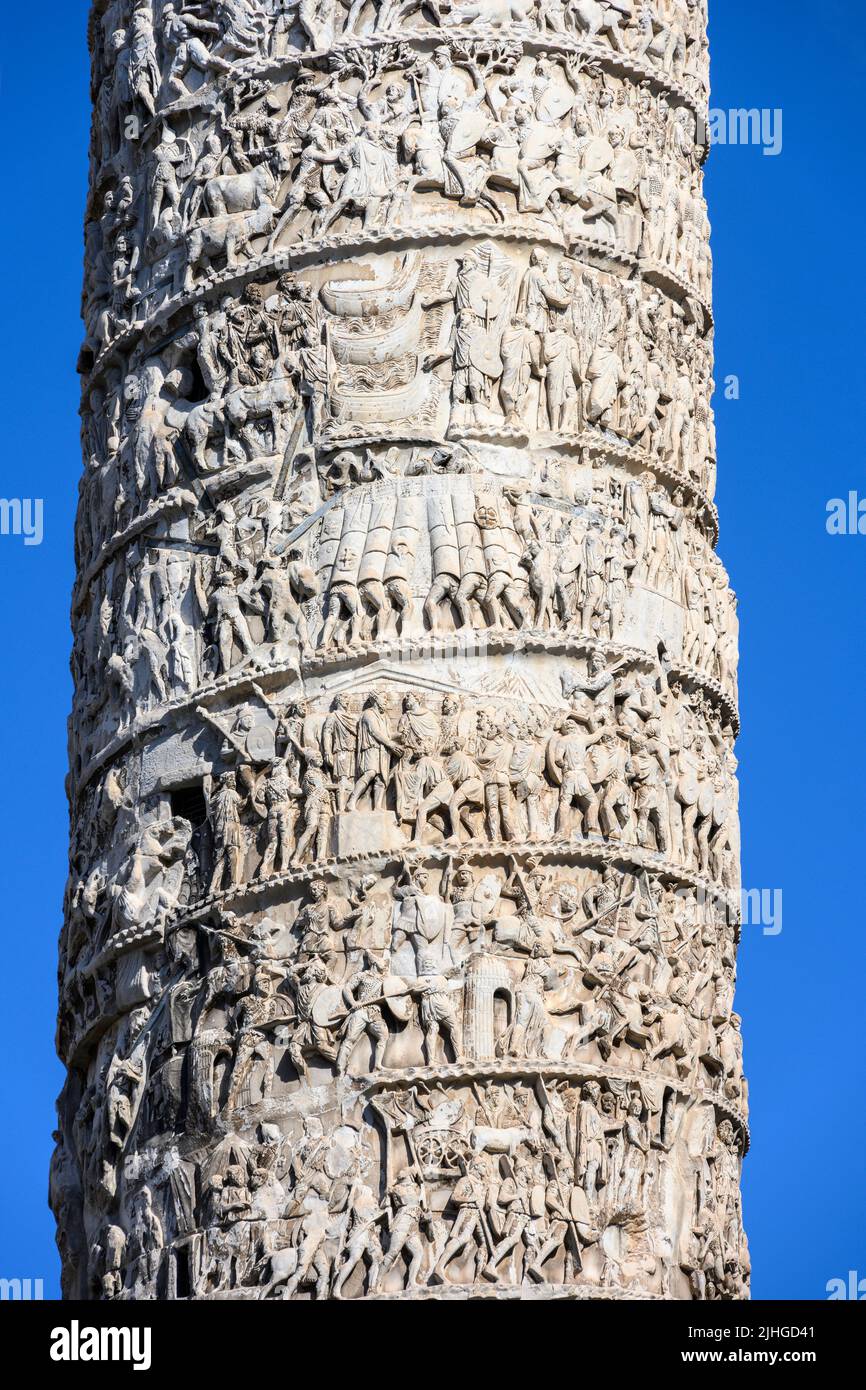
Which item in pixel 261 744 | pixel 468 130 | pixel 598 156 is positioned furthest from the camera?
pixel 598 156

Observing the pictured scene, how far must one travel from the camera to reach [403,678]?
13.8m

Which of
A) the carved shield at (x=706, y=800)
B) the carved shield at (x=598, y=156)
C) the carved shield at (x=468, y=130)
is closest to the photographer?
the carved shield at (x=706, y=800)

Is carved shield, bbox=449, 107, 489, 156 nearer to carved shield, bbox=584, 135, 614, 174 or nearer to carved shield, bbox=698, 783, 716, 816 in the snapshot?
carved shield, bbox=584, 135, 614, 174

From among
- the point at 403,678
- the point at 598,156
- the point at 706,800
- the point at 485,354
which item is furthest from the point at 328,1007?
the point at 598,156

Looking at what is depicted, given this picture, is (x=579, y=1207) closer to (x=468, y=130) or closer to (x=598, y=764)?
(x=598, y=764)

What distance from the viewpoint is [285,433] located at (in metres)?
14.4

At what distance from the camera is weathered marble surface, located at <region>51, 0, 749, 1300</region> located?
43.6 feet

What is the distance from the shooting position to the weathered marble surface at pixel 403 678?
1330cm

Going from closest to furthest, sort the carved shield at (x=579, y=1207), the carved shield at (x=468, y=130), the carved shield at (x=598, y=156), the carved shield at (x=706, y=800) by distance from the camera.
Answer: the carved shield at (x=579, y=1207)
the carved shield at (x=706, y=800)
the carved shield at (x=468, y=130)
the carved shield at (x=598, y=156)

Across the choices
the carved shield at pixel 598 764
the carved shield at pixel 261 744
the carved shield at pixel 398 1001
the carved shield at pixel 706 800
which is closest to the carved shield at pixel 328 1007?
the carved shield at pixel 398 1001

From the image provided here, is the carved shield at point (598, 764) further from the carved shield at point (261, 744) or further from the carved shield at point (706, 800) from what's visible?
the carved shield at point (261, 744)

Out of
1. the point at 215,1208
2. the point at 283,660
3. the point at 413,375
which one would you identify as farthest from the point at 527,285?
the point at 215,1208

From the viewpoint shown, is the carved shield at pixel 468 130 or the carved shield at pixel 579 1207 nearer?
the carved shield at pixel 579 1207

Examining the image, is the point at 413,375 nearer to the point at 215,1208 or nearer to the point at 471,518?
the point at 471,518
